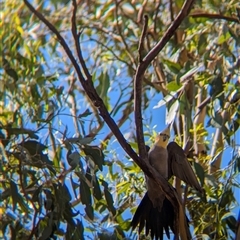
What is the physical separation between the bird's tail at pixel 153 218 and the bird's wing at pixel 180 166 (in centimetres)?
10

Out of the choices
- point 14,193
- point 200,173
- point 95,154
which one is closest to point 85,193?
point 95,154

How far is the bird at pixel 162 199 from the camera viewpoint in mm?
2346

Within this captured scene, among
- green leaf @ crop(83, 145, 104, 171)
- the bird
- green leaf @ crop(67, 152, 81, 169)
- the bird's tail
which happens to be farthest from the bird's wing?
green leaf @ crop(67, 152, 81, 169)

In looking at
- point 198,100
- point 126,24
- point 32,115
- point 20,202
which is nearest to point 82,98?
point 126,24

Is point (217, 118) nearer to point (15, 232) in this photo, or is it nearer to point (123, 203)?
point (123, 203)

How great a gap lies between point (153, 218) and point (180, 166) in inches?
7.5

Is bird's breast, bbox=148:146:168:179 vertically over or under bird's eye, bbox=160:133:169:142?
under

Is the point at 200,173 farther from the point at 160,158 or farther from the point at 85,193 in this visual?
the point at 85,193

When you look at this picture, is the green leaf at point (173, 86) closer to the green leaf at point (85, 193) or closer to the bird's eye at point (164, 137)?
the bird's eye at point (164, 137)

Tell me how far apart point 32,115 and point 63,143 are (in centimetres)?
30

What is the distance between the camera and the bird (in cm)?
235

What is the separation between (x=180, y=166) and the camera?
243 cm

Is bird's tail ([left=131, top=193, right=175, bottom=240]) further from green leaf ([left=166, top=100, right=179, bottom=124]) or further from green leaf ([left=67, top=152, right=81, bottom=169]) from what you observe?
green leaf ([left=67, top=152, right=81, bottom=169])

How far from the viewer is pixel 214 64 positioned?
275cm
